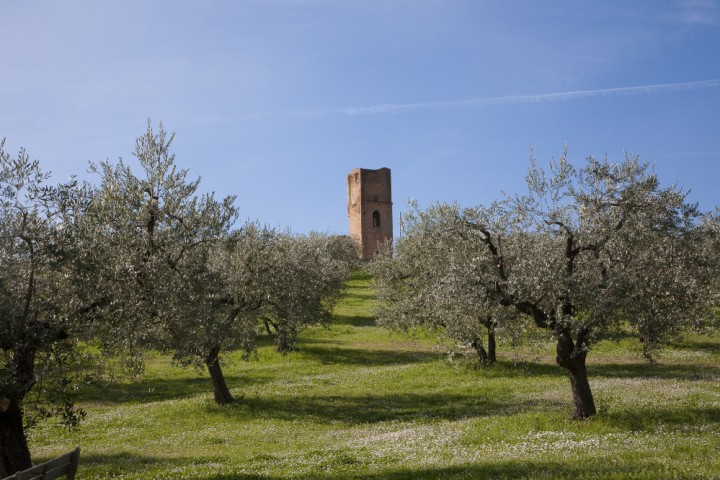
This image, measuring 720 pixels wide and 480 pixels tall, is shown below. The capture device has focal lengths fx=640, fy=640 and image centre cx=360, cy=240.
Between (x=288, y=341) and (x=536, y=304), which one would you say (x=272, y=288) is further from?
(x=536, y=304)

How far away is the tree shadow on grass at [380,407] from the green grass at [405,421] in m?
0.08

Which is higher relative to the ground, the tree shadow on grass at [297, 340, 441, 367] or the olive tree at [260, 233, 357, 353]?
the olive tree at [260, 233, 357, 353]

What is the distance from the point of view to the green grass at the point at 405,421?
586 inches

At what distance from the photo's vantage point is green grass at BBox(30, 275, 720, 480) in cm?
1488

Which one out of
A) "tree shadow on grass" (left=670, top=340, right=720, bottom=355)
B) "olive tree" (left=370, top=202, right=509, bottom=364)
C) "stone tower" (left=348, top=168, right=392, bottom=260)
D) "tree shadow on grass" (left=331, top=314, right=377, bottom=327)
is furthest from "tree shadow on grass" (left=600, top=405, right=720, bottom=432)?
"stone tower" (left=348, top=168, right=392, bottom=260)

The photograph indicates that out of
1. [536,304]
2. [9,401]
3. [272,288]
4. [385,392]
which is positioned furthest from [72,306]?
[385,392]

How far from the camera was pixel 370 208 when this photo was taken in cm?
11044

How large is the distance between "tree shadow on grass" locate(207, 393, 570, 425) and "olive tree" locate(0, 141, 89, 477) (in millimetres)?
12431

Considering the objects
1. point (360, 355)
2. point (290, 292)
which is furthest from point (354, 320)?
point (290, 292)

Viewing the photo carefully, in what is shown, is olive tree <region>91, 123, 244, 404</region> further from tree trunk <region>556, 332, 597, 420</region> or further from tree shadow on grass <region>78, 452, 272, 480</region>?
tree trunk <region>556, 332, 597, 420</region>

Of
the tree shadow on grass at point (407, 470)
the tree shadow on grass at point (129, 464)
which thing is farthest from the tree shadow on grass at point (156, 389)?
the tree shadow on grass at point (407, 470)

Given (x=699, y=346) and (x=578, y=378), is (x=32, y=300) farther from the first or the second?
(x=699, y=346)

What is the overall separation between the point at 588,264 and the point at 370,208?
91.4 m

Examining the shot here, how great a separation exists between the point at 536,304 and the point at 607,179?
14.8ft
